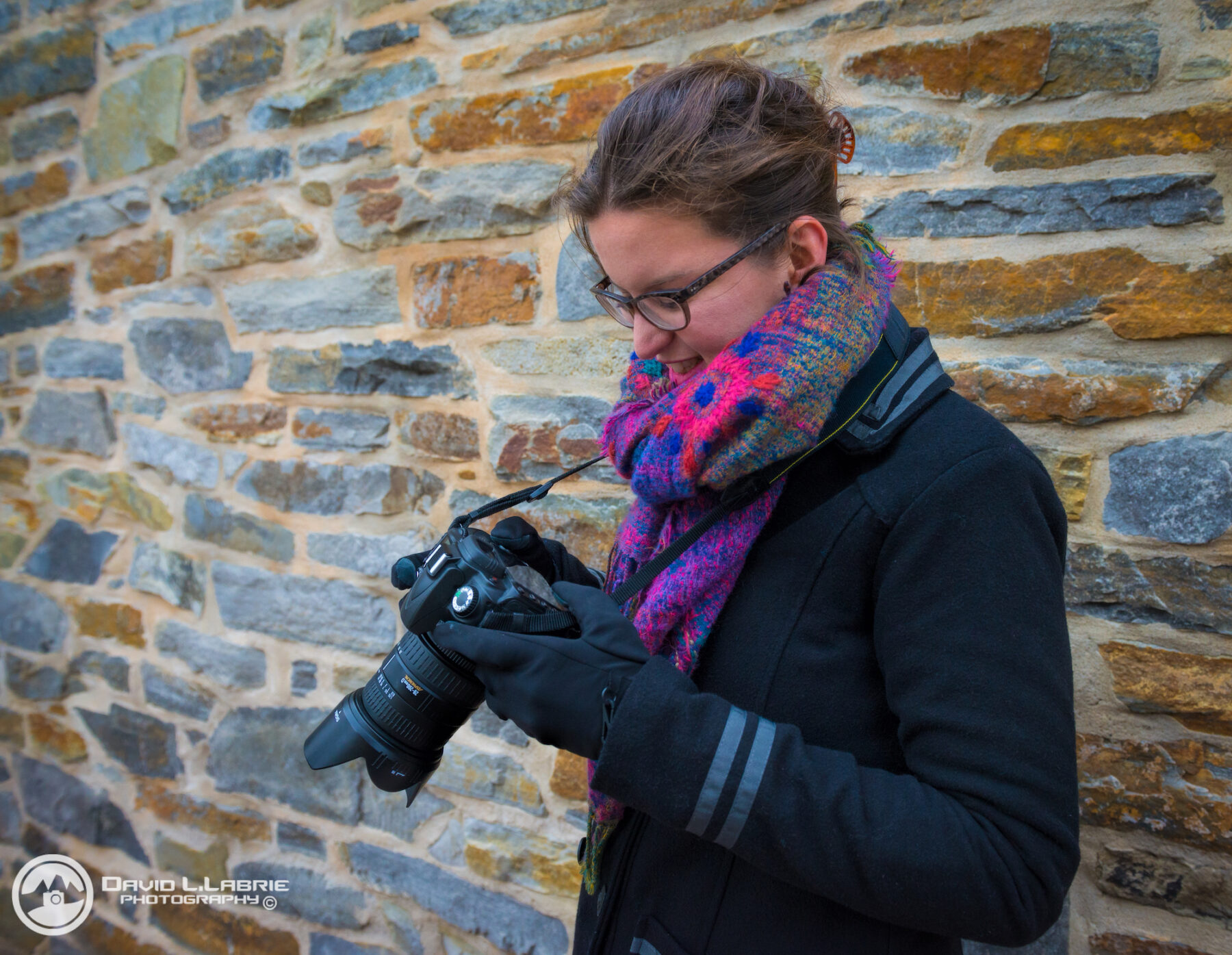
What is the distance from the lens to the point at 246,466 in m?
2.03

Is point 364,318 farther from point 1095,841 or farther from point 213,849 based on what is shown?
point 1095,841

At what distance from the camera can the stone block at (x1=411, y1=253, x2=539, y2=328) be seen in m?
1.63

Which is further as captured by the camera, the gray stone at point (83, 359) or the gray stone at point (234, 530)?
the gray stone at point (83, 359)

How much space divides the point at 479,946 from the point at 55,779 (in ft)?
5.52

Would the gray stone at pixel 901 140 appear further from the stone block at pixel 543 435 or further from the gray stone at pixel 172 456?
the gray stone at pixel 172 456

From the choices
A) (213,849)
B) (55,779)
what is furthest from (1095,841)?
(55,779)

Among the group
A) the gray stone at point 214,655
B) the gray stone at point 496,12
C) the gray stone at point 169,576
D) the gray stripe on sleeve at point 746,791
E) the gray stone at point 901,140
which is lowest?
the gray stone at point 214,655

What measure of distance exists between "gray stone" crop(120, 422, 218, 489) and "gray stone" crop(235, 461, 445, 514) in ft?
0.44

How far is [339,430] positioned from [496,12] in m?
1.01

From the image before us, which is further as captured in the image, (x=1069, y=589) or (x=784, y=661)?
(x=1069, y=589)

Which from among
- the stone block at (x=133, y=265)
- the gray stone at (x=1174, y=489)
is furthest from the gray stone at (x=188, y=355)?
the gray stone at (x=1174, y=489)

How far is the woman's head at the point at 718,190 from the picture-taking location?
0.78 metres

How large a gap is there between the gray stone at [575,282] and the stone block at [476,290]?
0.06m

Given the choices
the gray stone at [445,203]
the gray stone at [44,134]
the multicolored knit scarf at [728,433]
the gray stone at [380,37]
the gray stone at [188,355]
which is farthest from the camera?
the gray stone at [44,134]
